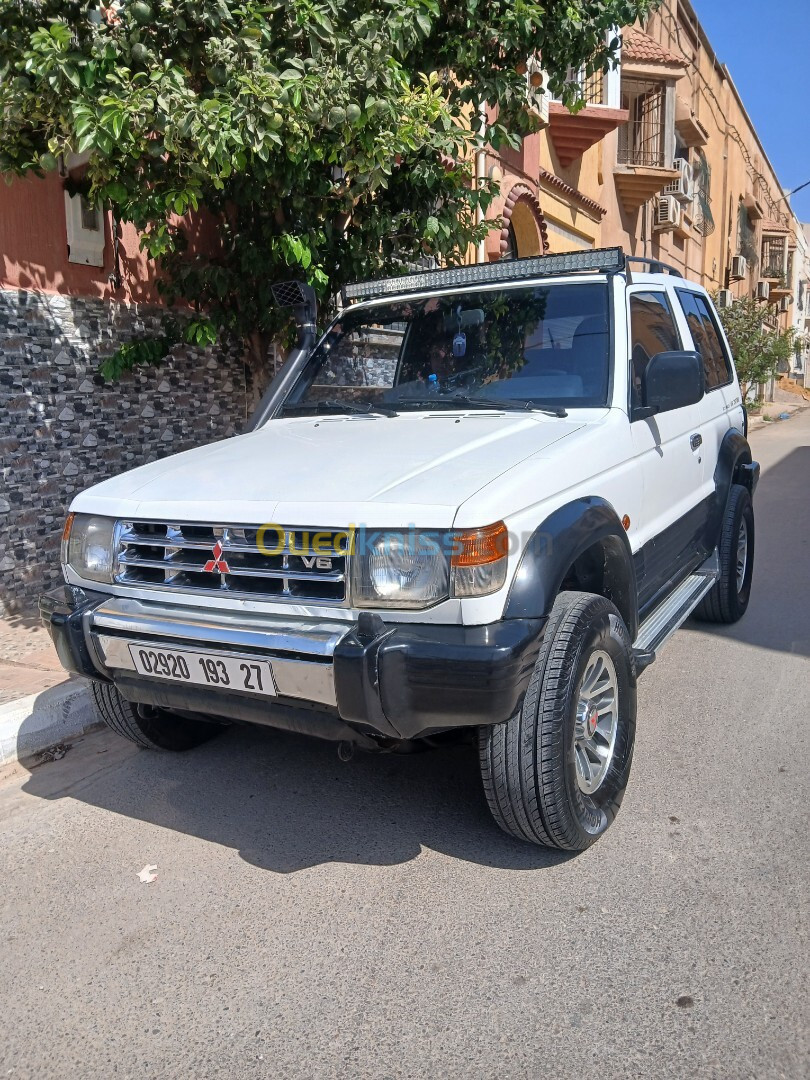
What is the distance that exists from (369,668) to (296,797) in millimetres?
1252

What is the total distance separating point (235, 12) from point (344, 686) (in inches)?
128

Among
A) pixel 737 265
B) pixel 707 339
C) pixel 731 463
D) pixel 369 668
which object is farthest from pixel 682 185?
pixel 369 668

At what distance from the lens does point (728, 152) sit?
31156 millimetres

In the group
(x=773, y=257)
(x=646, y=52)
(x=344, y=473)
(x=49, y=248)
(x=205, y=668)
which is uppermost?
A: (x=646, y=52)

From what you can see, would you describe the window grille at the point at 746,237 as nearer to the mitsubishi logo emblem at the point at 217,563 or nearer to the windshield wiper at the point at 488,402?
the windshield wiper at the point at 488,402

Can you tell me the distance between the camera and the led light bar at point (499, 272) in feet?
12.6

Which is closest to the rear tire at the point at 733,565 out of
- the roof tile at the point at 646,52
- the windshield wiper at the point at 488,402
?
the windshield wiper at the point at 488,402

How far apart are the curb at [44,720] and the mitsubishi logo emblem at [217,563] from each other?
1706mm

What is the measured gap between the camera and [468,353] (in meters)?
3.93

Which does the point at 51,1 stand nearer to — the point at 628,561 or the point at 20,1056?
the point at 628,561

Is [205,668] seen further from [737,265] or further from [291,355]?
[737,265]

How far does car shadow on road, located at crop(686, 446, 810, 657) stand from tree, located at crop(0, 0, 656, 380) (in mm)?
3107

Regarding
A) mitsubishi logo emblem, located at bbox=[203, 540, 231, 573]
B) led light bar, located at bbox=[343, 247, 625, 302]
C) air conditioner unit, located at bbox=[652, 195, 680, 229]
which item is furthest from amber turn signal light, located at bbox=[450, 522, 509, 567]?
air conditioner unit, located at bbox=[652, 195, 680, 229]

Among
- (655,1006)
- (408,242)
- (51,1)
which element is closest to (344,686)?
(655,1006)
